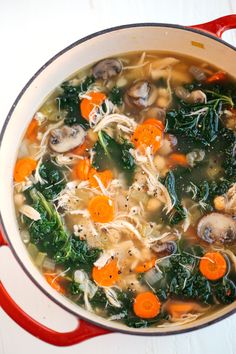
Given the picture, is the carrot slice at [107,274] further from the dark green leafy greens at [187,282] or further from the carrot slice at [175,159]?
the carrot slice at [175,159]

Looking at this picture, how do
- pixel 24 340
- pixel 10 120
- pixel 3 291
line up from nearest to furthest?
1. pixel 3 291
2. pixel 10 120
3. pixel 24 340

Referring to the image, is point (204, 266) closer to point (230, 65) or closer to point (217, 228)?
point (217, 228)

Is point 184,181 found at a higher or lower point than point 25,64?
lower

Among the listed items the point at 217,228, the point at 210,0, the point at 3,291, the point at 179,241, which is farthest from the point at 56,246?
the point at 210,0

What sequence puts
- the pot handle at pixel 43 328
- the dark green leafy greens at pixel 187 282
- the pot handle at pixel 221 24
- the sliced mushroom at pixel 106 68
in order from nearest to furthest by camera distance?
the pot handle at pixel 43 328 < the pot handle at pixel 221 24 < the dark green leafy greens at pixel 187 282 < the sliced mushroom at pixel 106 68

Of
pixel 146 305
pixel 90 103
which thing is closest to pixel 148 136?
pixel 90 103

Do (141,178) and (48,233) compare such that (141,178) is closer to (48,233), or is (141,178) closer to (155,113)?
(155,113)

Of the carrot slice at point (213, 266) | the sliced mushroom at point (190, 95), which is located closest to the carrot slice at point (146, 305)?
the carrot slice at point (213, 266)
